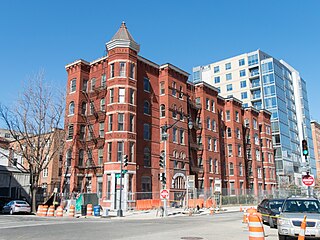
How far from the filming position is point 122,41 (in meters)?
38.3

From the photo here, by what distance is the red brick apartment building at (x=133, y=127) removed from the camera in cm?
3656

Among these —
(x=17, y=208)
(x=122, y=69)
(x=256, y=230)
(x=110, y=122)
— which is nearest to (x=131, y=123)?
(x=110, y=122)

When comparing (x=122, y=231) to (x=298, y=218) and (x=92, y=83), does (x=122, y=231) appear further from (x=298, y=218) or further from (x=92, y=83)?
(x=92, y=83)

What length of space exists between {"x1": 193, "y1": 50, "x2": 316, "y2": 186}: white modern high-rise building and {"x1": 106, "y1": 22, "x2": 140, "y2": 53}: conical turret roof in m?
49.1

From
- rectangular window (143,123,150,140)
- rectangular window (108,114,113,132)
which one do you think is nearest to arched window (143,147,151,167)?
rectangular window (143,123,150,140)

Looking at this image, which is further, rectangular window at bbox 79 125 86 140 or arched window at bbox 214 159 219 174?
arched window at bbox 214 159 219 174

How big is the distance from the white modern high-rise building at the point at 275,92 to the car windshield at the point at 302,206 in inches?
2550

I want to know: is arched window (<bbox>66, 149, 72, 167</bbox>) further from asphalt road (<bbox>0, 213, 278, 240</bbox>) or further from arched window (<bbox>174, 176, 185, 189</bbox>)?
asphalt road (<bbox>0, 213, 278, 240</bbox>)

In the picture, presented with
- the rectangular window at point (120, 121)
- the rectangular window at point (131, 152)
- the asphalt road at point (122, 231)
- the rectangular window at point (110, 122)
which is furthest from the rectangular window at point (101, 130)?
the asphalt road at point (122, 231)

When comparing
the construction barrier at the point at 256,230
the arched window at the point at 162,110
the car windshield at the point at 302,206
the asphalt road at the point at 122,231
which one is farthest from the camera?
the arched window at the point at 162,110

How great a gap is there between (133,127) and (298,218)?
26.8 meters

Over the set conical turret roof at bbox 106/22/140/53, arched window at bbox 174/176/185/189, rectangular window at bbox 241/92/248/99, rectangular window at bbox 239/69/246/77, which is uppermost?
rectangular window at bbox 239/69/246/77

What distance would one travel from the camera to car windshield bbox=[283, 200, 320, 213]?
12.9 metres

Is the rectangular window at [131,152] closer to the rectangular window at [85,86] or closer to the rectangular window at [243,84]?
the rectangular window at [85,86]
